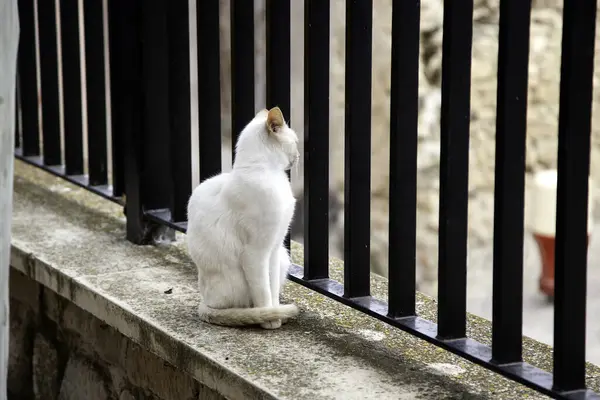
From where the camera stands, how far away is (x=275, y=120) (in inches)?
83.0

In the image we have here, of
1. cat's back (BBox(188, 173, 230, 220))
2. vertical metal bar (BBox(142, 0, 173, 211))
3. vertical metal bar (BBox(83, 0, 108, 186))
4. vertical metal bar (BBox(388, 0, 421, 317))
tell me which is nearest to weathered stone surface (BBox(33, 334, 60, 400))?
vertical metal bar (BBox(142, 0, 173, 211))

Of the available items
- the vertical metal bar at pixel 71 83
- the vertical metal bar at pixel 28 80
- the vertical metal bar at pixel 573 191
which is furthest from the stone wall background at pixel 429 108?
the vertical metal bar at pixel 573 191

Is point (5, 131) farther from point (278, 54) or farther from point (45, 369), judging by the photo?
point (45, 369)

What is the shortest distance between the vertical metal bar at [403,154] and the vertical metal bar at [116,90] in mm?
1238

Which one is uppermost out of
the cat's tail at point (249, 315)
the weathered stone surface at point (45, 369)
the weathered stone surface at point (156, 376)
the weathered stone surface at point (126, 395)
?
the cat's tail at point (249, 315)

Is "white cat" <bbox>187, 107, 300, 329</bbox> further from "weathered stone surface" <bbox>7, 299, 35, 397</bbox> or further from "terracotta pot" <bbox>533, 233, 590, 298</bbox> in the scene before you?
"terracotta pot" <bbox>533, 233, 590, 298</bbox>

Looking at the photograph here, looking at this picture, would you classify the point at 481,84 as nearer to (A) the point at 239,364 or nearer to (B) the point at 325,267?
(B) the point at 325,267

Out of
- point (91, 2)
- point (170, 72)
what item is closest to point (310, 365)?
point (170, 72)

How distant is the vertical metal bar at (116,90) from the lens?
294cm

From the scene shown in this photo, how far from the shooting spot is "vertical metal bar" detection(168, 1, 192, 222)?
109 inches

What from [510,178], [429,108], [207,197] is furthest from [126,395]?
[429,108]

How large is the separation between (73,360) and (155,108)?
0.80 metres

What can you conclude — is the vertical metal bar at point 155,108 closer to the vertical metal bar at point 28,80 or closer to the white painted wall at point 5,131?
the white painted wall at point 5,131

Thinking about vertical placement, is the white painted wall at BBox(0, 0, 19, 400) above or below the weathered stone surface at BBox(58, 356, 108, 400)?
above
